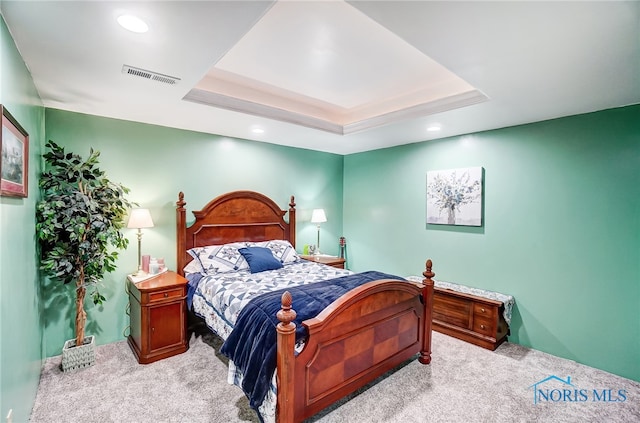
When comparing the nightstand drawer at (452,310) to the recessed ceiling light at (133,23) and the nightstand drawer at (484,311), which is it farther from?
the recessed ceiling light at (133,23)

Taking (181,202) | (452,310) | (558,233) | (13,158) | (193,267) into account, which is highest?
(13,158)

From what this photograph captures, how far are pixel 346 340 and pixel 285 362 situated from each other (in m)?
0.57

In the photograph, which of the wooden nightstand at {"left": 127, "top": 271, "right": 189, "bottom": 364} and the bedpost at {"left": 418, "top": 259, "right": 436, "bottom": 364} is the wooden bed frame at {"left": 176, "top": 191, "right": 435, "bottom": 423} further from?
the wooden nightstand at {"left": 127, "top": 271, "right": 189, "bottom": 364}

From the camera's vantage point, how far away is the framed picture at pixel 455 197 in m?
3.64

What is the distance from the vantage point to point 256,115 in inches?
123

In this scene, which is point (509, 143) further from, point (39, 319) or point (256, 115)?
point (39, 319)

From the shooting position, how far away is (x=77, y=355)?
2672mm

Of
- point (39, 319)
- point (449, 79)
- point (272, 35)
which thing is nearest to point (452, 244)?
point (449, 79)

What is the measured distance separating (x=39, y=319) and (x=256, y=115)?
267 cm

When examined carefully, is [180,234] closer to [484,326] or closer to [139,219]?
[139,219]

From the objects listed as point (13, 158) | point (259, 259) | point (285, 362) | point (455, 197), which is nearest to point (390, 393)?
point (285, 362)

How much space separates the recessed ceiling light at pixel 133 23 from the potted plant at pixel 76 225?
1.55m

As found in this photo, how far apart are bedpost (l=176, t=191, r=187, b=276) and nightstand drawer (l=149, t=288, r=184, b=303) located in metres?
0.61

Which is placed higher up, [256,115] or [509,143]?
[256,115]
